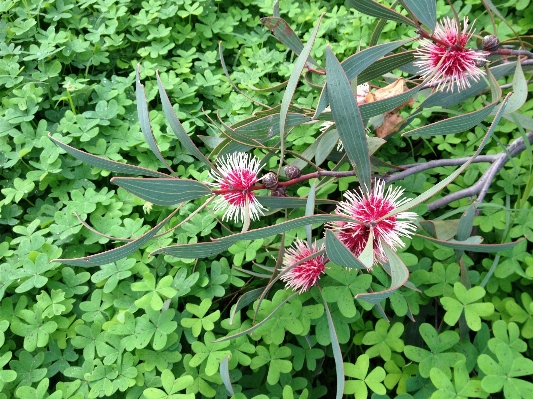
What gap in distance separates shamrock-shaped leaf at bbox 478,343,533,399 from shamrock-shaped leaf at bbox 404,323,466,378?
0.26ft

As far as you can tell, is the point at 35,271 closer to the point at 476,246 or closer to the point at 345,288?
the point at 345,288

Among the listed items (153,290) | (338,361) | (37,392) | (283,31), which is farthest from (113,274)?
(283,31)

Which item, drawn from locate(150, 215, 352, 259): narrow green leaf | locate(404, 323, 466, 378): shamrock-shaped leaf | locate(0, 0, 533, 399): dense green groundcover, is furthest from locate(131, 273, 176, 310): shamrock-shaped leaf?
locate(404, 323, 466, 378): shamrock-shaped leaf

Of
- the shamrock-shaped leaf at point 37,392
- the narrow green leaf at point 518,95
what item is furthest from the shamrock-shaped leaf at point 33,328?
the narrow green leaf at point 518,95

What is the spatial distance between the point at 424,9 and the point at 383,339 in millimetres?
965

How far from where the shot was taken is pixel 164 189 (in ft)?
3.64

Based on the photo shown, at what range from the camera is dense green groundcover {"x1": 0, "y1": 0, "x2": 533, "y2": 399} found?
4.51 ft

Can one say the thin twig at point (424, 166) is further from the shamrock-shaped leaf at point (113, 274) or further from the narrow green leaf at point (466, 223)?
the shamrock-shaped leaf at point (113, 274)

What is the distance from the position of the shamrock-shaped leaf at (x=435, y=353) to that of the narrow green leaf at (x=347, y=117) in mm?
498

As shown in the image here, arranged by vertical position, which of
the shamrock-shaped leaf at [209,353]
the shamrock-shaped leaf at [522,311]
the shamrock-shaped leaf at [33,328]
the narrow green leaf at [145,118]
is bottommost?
the shamrock-shaped leaf at [33,328]

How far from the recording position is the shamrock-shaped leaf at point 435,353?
1.35 m

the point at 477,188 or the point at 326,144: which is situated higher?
the point at 326,144

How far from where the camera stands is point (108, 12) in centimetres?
→ 244

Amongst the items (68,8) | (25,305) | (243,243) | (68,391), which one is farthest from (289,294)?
(68,8)
